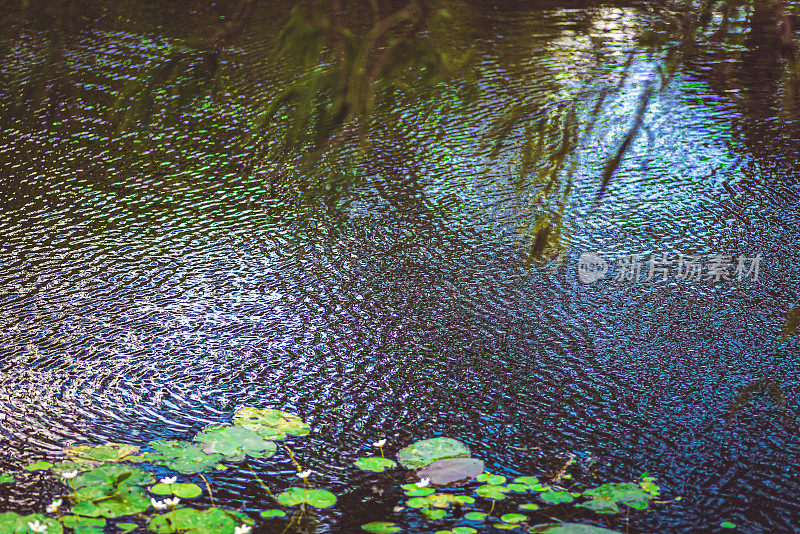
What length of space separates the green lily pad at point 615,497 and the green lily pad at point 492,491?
17 centimetres

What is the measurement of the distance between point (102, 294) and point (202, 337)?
1.59 ft

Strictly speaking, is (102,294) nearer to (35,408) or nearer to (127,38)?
(35,408)

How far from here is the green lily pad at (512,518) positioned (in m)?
1.69

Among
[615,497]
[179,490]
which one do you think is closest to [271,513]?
[179,490]

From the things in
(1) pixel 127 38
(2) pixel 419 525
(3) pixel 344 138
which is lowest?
(2) pixel 419 525

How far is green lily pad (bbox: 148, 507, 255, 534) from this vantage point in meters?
1.64

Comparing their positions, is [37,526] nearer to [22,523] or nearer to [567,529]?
[22,523]

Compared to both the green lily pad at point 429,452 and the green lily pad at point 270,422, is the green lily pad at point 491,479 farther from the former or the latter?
the green lily pad at point 270,422

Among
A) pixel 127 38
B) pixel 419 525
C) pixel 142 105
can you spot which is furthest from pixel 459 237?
pixel 127 38

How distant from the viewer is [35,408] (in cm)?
210

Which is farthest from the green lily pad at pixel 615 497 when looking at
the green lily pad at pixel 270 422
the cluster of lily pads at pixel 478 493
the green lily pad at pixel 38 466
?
the green lily pad at pixel 38 466

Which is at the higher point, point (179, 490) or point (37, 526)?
point (37, 526)

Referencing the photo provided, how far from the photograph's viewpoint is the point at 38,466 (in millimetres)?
1881

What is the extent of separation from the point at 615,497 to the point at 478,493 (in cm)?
30
